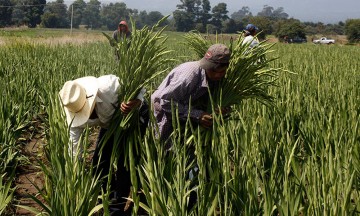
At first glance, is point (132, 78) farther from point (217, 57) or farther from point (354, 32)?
point (354, 32)

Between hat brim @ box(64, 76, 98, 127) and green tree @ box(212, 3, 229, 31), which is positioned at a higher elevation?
green tree @ box(212, 3, 229, 31)

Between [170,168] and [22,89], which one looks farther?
[22,89]

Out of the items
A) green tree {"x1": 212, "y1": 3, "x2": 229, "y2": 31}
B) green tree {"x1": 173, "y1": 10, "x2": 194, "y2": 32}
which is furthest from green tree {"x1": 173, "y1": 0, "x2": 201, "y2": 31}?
green tree {"x1": 212, "y1": 3, "x2": 229, "y2": 31}

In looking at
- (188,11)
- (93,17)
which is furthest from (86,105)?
(93,17)

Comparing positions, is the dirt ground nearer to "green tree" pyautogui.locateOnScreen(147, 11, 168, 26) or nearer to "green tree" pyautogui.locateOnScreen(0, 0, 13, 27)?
"green tree" pyautogui.locateOnScreen(147, 11, 168, 26)

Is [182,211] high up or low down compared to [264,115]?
down

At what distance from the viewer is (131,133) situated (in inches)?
101

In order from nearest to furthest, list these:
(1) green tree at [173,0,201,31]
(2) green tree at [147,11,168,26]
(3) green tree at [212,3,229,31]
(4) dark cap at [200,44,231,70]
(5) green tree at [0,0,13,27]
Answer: (4) dark cap at [200,44,231,70] < (2) green tree at [147,11,168,26] < (1) green tree at [173,0,201,31] < (3) green tree at [212,3,229,31] < (5) green tree at [0,0,13,27]

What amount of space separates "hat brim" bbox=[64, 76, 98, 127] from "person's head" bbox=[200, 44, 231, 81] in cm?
62

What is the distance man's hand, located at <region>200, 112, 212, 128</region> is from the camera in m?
2.40

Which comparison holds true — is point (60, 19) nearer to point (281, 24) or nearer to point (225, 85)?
point (281, 24)

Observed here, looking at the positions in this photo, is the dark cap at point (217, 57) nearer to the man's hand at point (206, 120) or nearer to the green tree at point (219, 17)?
the man's hand at point (206, 120)

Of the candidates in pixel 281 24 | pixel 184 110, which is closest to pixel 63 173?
pixel 184 110

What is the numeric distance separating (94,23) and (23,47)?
1660 inches
